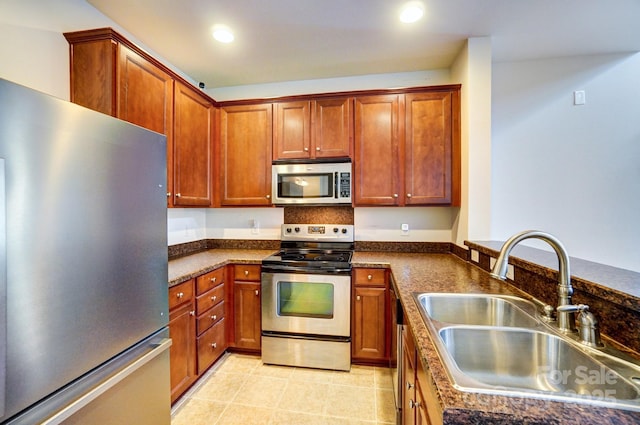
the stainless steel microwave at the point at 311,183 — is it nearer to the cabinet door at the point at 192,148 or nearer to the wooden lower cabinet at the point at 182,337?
the cabinet door at the point at 192,148

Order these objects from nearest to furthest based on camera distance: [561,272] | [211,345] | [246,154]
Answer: [561,272] → [211,345] → [246,154]

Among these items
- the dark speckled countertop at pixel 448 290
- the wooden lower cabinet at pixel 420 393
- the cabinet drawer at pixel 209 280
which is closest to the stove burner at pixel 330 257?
the dark speckled countertop at pixel 448 290

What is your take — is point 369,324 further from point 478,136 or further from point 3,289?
point 3,289

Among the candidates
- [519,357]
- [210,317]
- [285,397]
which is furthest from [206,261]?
[519,357]

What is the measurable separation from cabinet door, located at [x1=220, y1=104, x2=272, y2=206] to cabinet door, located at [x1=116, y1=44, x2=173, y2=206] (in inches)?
25.9

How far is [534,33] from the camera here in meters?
2.13

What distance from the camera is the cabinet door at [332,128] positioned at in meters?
2.55

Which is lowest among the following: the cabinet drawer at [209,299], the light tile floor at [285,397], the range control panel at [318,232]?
the light tile floor at [285,397]

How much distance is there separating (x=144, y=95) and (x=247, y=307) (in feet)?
5.94

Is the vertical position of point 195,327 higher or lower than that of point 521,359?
lower

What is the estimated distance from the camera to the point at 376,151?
2.54m

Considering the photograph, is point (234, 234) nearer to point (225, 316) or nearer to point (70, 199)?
point (225, 316)

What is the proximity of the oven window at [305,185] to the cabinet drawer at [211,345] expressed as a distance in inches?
49.9

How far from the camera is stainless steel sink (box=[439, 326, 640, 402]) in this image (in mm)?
883
